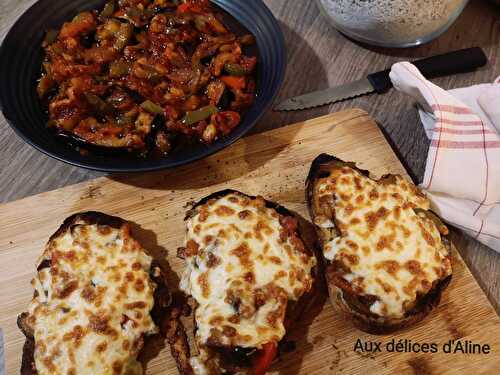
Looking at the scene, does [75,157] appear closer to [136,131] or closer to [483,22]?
[136,131]

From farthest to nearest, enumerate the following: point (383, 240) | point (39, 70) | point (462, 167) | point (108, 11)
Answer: point (108, 11) < point (39, 70) < point (462, 167) < point (383, 240)

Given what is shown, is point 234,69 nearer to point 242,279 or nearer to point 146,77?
point 146,77

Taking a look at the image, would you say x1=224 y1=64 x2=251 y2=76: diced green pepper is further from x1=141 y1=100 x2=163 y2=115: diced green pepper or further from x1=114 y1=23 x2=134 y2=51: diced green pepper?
x1=114 y1=23 x2=134 y2=51: diced green pepper

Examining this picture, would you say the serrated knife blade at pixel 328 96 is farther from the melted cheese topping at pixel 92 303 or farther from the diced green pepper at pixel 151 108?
the melted cheese topping at pixel 92 303

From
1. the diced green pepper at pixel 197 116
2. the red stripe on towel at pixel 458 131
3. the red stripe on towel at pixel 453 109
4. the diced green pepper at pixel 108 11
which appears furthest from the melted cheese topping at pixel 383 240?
the diced green pepper at pixel 108 11

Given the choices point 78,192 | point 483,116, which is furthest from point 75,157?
point 483,116

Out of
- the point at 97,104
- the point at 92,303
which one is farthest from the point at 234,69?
the point at 92,303

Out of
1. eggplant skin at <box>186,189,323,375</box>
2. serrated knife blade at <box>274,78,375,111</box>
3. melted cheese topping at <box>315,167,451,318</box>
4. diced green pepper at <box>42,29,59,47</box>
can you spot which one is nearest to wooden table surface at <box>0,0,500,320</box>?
serrated knife blade at <box>274,78,375,111</box>
